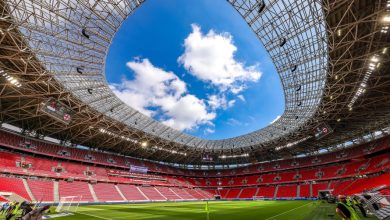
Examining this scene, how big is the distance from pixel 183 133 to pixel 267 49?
116ft

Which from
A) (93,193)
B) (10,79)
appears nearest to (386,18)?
(10,79)

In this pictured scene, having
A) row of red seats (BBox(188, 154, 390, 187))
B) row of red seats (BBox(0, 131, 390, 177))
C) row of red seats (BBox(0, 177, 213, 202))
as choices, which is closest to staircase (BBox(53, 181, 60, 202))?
row of red seats (BBox(0, 177, 213, 202))

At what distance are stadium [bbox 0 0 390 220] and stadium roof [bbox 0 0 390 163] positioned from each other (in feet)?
0.53

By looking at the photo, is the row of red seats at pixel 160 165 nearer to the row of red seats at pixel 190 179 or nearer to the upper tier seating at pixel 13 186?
the row of red seats at pixel 190 179

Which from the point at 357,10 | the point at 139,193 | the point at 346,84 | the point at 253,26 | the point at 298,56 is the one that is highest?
the point at 253,26

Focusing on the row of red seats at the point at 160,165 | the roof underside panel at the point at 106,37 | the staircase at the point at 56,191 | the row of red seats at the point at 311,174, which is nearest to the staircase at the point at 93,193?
the staircase at the point at 56,191

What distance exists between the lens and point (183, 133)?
58.6m

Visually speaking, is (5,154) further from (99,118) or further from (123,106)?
(123,106)

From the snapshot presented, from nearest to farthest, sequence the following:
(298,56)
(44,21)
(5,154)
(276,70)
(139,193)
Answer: (44,21) < (298,56) < (276,70) < (5,154) < (139,193)

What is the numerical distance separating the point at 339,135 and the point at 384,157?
9317 mm

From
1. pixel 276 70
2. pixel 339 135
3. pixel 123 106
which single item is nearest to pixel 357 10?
pixel 276 70

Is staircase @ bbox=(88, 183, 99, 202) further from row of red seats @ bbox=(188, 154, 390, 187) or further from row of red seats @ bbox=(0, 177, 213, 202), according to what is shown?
row of red seats @ bbox=(188, 154, 390, 187)

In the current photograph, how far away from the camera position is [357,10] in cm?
1884

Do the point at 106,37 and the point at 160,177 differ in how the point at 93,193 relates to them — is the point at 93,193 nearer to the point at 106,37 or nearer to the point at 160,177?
the point at 160,177
